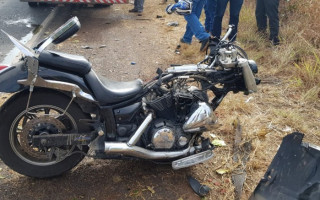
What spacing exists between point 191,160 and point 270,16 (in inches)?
174

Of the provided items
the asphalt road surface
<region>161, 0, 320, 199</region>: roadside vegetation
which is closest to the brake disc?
<region>161, 0, 320, 199</region>: roadside vegetation

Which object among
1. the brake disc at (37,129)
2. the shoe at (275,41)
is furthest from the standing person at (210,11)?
the brake disc at (37,129)

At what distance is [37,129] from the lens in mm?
3080

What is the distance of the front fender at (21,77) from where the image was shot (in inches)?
114

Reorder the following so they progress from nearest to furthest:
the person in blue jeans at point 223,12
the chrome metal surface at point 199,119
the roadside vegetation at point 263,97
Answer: the chrome metal surface at point 199,119
the roadside vegetation at point 263,97
the person in blue jeans at point 223,12

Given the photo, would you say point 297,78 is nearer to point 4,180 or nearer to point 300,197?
point 300,197

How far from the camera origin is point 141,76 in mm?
5680

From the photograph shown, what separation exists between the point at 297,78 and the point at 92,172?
143 inches

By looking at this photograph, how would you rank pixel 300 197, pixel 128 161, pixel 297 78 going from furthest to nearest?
pixel 297 78 < pixel 128 161 < pixel 300 197

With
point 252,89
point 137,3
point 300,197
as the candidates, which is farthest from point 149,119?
point 137,3

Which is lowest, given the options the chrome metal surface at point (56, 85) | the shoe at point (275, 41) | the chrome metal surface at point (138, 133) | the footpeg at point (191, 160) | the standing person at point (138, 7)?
the standing person at point (138, 7)

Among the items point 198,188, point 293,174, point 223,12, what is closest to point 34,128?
point 198,188

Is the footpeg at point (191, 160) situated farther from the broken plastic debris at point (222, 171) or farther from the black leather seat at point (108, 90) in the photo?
the black leather seat at point (108, 90)

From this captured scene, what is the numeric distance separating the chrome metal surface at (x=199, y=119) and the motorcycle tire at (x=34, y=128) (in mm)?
910
